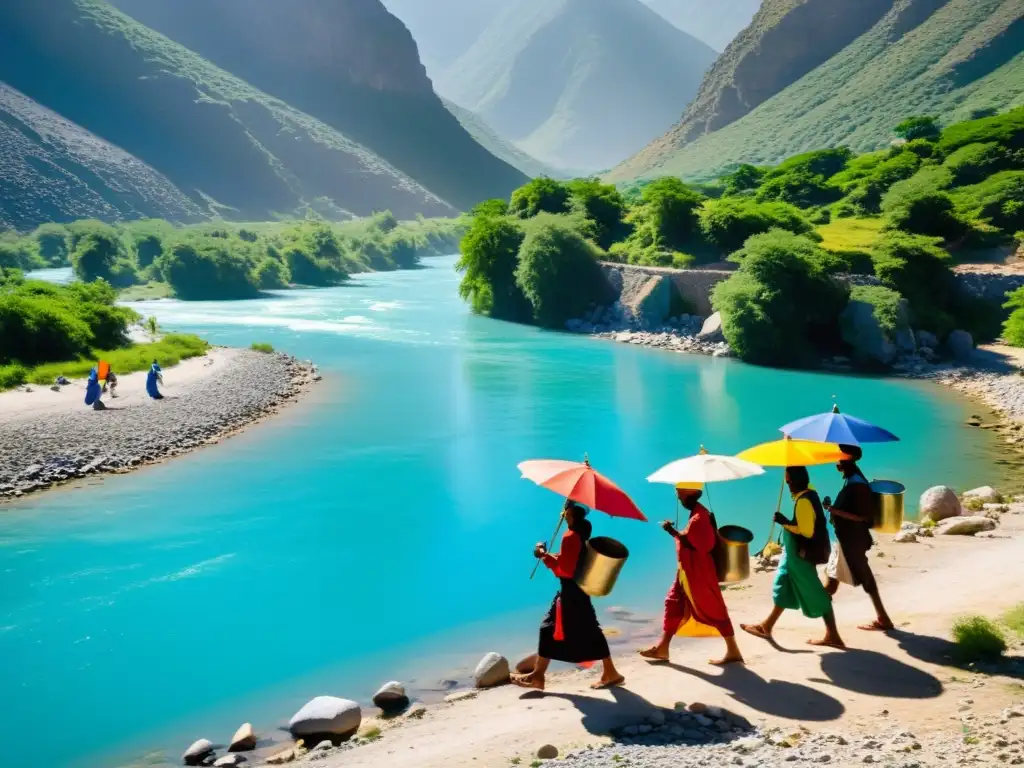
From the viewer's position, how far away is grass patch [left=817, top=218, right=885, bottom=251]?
151 feet

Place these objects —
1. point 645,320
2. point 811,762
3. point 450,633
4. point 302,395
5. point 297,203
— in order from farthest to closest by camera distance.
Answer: point 297,203 < point 645,320 < point 302,395 < point 450,633 < point 811,762

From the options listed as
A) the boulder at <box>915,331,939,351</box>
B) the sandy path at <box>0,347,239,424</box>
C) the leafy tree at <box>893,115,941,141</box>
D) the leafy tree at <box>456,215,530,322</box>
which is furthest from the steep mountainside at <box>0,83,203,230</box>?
the boulder at <box>915,331,939,351</box>

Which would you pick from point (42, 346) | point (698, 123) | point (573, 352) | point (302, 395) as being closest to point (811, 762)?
point (302, 395)

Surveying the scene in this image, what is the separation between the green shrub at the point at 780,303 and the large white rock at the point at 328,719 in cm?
3364

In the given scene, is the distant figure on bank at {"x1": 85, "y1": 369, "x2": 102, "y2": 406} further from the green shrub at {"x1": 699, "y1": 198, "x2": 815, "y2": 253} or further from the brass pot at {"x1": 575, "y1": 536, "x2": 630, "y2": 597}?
the green shrub at {"x1": 699, "y1": 198, "x2": 815, "y2": 253}

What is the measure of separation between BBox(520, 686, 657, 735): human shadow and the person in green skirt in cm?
216

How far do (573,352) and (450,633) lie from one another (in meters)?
33.4

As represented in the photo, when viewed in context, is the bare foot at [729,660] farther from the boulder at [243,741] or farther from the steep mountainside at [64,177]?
the steep mountainside at [64,177]

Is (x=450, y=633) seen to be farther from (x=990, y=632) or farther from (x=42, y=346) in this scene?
(x=42, y=346)

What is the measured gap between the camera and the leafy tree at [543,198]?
218ft

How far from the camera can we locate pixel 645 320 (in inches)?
1989

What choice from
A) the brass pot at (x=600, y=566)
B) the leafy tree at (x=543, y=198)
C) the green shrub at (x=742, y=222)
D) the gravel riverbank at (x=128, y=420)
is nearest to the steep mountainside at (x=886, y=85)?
the leafy tree at (x=543, y=198)

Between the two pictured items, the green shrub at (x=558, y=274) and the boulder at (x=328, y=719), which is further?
the green shrub at (x=558, y=274)

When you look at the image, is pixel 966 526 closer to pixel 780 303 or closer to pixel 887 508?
pixel 887 508
